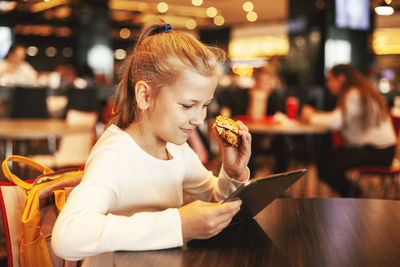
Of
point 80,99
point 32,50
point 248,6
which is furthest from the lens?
point 32,50

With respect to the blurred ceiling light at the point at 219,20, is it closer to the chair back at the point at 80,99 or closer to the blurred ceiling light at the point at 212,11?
the blurred ceiling light at the point at 212,11

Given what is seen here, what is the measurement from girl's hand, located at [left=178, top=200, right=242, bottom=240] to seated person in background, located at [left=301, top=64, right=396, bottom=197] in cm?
302

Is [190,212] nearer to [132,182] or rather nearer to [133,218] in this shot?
[133,218]

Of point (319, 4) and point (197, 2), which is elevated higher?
point (197, 2)

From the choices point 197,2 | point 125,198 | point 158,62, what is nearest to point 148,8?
point 197,2

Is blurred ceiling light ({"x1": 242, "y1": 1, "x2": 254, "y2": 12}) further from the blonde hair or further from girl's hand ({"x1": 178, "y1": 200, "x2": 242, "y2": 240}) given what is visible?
girl's hand ({"x1": 178, "y1": 200, "x2": 242, "y2": 240})

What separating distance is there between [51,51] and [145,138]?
1524 cm

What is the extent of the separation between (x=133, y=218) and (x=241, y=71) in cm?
1568

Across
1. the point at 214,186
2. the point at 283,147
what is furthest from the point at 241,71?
the point at 214,186

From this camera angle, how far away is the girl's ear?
40.4 inches

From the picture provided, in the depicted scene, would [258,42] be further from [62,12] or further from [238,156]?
[238,156]

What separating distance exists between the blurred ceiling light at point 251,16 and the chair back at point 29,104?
916 centimetres

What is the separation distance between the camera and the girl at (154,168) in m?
0.76

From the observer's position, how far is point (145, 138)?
1.07m
